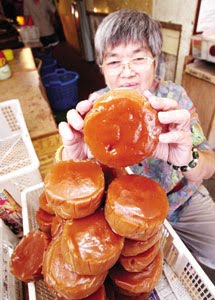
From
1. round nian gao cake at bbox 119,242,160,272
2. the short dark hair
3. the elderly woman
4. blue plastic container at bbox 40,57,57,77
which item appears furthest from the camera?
blue plastic container at bbox 40,57,57,77

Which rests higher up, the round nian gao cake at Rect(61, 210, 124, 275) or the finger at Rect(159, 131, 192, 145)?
the finger at Rect(159, 131, 192, 145)

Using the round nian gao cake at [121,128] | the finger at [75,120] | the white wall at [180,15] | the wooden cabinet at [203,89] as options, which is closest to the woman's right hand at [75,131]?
the finger at [75,120]

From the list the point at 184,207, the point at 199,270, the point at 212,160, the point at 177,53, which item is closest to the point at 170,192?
the point at 184,207

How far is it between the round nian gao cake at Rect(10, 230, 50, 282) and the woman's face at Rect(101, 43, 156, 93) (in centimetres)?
80

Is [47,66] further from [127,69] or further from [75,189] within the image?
[75,189]

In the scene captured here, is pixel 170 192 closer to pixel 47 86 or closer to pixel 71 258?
pixel 71 258

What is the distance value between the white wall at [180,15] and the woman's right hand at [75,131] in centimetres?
208

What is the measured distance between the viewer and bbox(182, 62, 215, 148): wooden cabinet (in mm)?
2104

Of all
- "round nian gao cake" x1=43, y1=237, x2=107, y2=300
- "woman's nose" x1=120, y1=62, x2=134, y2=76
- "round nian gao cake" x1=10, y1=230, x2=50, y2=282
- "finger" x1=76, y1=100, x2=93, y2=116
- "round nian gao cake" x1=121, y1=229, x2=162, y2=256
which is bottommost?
"round nian gao cake" x1=10, y1=230, x2=50, y2=282

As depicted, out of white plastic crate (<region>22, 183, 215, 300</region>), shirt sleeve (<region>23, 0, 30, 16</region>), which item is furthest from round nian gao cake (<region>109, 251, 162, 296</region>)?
shirt sleeve (<region>23, 0, 30, 16</region>)

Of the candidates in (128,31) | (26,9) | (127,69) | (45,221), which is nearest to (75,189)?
(45,221)

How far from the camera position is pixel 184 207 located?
1.18m

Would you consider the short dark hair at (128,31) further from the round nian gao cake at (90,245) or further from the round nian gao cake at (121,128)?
the round nian gao cake at (90,245)

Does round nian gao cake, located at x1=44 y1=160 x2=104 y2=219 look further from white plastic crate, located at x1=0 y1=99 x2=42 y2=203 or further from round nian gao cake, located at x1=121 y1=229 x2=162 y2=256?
white plastic crate, located at x1=0 y1=99 x2=42 y2=203
